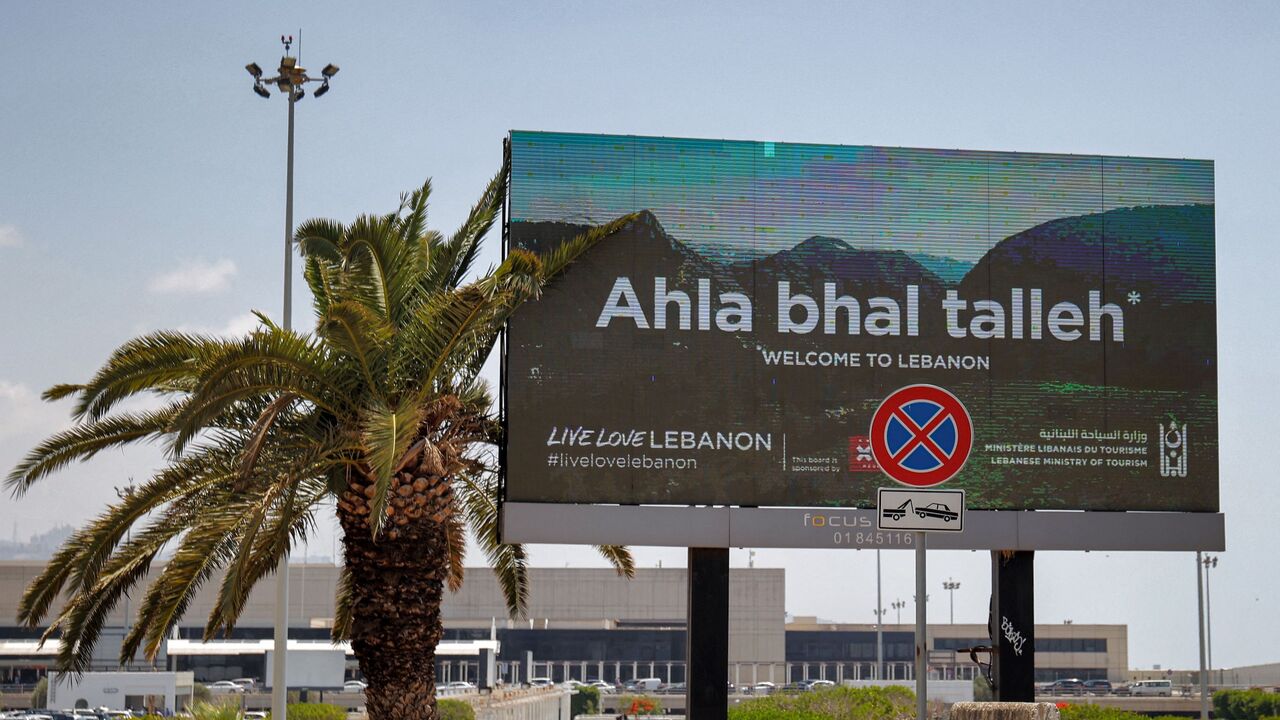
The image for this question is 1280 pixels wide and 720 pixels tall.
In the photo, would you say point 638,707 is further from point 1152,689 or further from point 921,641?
point 921,641

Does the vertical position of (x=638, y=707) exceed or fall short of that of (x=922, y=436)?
it falls short

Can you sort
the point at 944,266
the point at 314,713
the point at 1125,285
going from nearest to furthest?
the point at 944,266 < the point at 1125,285 < the point at 314,713

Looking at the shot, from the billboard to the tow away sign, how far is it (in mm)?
8423

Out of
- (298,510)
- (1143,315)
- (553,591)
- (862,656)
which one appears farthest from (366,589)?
(862,656)

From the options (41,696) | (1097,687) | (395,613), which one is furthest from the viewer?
(1097,687)

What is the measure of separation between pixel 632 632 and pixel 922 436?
88.9 meters

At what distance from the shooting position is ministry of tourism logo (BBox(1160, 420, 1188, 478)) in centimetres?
2117

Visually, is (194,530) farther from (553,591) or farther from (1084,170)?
(553,591)

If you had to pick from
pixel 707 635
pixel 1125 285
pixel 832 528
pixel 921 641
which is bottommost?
pixel 707 635

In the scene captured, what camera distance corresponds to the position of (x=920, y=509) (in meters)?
12.0

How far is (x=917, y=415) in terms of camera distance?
13.6m

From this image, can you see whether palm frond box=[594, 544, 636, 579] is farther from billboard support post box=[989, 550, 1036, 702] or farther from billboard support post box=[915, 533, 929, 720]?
billboard support post box=[915, 533, 929, 720]

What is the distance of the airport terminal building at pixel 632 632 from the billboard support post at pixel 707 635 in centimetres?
7456

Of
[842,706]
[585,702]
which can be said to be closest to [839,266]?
[842,706]
